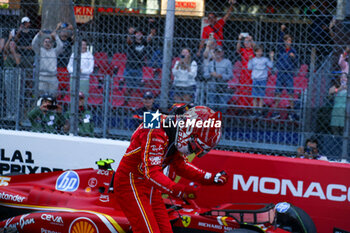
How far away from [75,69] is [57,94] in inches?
28.2

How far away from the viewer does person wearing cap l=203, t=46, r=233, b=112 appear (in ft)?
25.1

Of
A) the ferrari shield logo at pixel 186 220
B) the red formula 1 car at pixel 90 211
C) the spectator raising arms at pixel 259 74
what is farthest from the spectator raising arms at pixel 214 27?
the ferrari shield logo at pixel 186 220

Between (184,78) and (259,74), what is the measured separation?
100 centimetres

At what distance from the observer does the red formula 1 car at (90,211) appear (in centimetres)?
476

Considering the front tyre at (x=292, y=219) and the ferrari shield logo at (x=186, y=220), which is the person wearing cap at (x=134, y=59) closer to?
the front tyre at (x=292, y=219)

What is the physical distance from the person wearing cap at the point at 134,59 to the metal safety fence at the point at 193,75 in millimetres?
16

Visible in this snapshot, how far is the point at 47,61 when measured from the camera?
316 inches

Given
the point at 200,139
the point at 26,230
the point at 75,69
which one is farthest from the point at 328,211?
the point at 75,69

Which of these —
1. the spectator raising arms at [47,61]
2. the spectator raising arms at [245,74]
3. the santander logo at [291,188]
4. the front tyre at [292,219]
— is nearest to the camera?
the front tyre at [292,219]

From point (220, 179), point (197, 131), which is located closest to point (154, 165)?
point (197, 131)

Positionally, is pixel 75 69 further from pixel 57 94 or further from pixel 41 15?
pixel 41 15

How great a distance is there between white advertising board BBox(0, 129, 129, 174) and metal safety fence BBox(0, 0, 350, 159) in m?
0.35

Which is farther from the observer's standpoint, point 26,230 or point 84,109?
point 84,109

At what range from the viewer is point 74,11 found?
8641 millimetres
